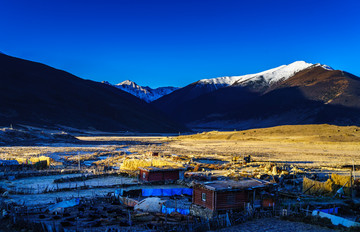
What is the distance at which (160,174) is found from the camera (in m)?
26.3

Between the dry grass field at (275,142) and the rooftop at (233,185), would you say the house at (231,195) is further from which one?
the dry grass field at (275,142)

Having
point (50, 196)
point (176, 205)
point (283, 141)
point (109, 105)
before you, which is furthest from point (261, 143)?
point (109, 105)

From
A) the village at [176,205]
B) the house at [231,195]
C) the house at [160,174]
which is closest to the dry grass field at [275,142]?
the house at [160,174]

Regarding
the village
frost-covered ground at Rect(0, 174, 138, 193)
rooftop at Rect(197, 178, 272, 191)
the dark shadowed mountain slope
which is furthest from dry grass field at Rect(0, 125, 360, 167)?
the dark shadowed mountain slope

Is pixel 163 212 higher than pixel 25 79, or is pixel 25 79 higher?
pixel 25 79

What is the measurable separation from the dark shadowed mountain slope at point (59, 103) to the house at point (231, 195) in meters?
87.7

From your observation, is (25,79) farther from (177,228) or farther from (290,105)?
(177,228)

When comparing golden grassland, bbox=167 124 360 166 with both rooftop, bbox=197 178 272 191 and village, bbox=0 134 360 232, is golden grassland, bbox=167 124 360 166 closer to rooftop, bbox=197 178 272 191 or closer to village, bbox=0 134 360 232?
village, bbox=0 134 360 232

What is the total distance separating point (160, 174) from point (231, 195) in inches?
416

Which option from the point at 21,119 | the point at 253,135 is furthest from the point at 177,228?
the point at 21,119

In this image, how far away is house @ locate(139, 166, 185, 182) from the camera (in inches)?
1020

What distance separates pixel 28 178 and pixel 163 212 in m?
15.7

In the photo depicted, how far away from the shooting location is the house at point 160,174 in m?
25.9

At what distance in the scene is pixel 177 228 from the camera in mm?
13453
